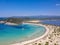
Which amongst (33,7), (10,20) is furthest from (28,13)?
(10,20)

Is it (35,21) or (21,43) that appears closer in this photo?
(21,43)

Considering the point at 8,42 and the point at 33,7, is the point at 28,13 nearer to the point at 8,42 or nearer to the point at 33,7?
the point at 33,7

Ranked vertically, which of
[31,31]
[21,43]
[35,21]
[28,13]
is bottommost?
[21,43]

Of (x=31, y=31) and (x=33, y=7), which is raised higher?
(x=33, y=7)

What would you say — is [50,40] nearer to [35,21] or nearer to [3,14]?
[35,21]

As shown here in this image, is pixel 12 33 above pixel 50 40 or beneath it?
above

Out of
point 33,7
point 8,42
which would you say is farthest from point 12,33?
point 33,7
